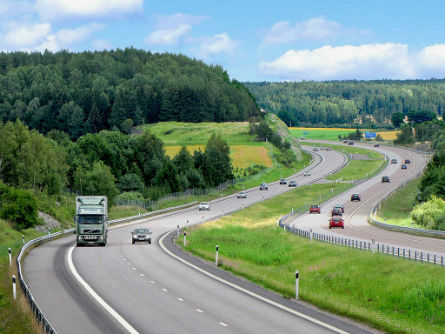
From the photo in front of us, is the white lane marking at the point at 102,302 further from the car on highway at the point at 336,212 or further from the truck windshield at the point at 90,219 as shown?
the car on highway at the point at 336,212

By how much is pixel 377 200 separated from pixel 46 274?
73866mm

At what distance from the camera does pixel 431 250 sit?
4125 centimetres

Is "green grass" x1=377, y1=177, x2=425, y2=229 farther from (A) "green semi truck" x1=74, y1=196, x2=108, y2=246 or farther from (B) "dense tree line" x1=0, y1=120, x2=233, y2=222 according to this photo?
(B) "dense tree line" x1=0, y1=120, x2=233, y2=222

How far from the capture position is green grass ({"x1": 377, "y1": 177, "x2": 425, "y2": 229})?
81956 millimetres

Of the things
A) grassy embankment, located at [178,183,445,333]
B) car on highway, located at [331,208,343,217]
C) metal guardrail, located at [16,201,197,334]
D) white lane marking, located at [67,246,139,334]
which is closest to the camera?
metal guardrail, located at [16,201,197,334]

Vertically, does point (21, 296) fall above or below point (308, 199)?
above

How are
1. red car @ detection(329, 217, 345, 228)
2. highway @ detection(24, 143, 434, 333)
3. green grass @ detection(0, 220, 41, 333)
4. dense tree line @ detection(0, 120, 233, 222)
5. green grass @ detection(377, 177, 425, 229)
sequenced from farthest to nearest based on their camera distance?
dense tree line @ detection(0, 120, 233, 222), green grass @ detection(377, 177, 425, 229), red car @ detection(329, 217, 345, 228), highway @ detection(24, 143, 434, 333), green grass @ detection(0, 220, 41, 333)

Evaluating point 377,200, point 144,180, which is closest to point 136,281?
point 377,200

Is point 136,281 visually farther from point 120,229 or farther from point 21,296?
point 120,229

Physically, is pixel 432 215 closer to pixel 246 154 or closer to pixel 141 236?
pixel 141 236

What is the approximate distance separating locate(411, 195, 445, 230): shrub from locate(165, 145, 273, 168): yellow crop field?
295ft

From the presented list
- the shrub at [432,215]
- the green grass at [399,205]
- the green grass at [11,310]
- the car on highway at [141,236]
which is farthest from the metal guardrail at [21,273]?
the shrub at [432,215]

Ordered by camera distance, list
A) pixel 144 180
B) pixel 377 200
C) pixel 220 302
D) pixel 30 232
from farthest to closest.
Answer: pixel 144 180 → pixel 377 200 → pixel 30 232 → pixel 220 302

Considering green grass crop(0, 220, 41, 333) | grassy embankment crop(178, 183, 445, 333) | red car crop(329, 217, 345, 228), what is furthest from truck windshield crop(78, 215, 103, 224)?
red car crop(329, 217, 345, 228)
